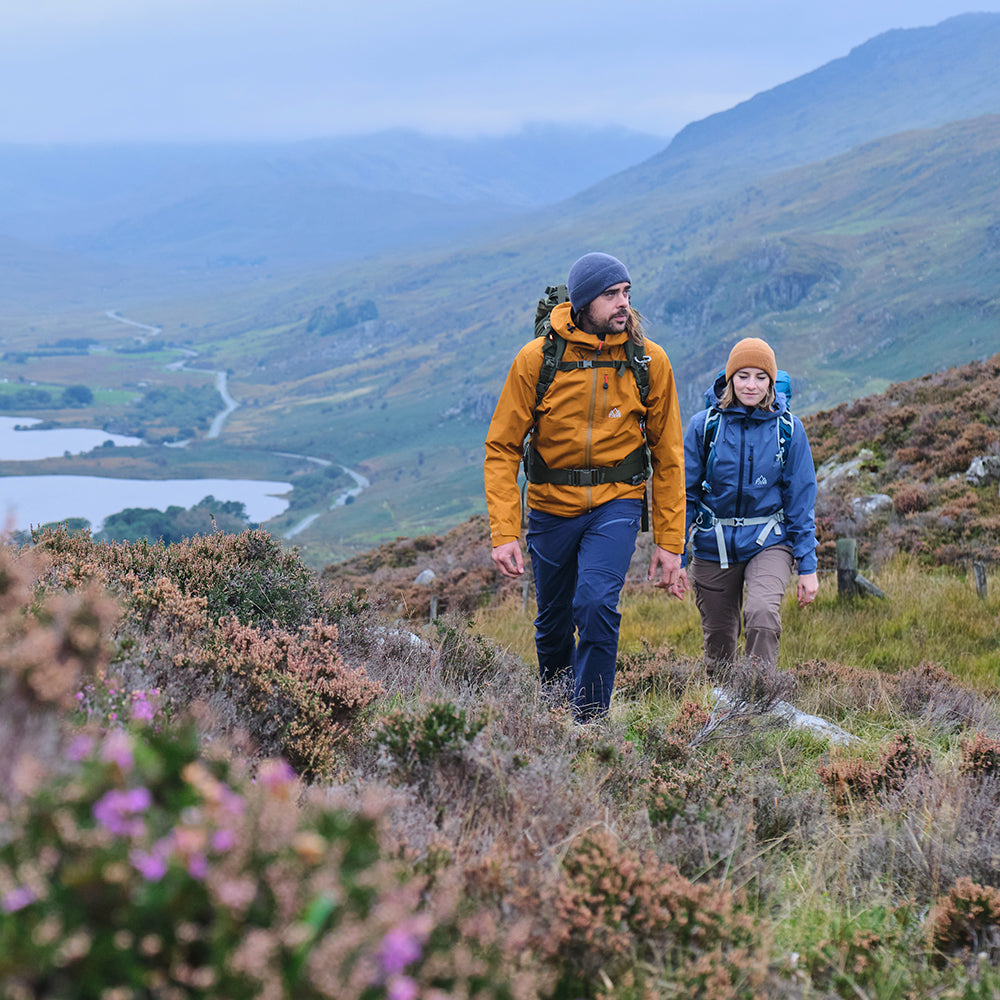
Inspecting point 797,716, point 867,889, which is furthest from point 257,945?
point 797,716

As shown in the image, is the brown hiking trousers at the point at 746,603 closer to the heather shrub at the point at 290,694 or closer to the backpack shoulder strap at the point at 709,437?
the backpack shoulder strap at the point at 709,437

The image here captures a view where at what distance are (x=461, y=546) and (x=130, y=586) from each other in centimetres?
1554

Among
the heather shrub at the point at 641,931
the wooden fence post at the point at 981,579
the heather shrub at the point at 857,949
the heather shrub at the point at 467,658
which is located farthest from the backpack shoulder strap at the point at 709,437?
the wooden fence post at the point at 981,579

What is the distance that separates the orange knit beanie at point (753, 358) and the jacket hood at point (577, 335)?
2.96 feet

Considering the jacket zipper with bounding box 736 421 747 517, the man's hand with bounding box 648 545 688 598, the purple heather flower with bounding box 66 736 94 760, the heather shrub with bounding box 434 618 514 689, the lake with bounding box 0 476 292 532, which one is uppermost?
the purple heather flower with bounding box 66 736 94 760

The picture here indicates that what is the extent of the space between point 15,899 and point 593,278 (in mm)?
3920

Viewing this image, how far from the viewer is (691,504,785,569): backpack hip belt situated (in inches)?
209

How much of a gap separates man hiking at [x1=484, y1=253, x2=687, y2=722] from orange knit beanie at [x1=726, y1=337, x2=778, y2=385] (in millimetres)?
621

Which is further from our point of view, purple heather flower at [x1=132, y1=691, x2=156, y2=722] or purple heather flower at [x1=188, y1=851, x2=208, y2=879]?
purple heather flower at [x1=132, y1=691, x2=156, y2=722]

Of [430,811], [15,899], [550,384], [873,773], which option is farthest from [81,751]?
[550,384]

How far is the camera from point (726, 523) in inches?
212

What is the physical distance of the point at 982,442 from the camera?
1178 cm

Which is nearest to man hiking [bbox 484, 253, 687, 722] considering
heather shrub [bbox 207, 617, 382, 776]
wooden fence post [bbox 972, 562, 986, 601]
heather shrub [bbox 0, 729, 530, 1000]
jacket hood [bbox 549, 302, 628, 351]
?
jacket hood [bbox 549, 302, 628, 351]

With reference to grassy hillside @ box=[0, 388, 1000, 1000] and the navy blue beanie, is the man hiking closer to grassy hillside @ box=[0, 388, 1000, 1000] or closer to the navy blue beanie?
the navy blue beanie
